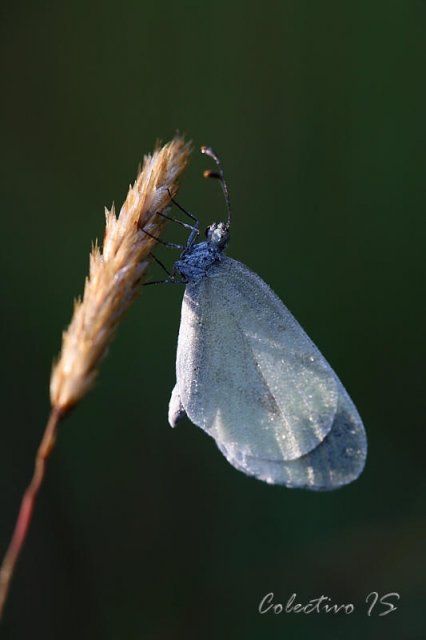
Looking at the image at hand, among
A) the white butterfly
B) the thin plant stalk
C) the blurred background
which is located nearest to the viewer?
the thin plant stalk

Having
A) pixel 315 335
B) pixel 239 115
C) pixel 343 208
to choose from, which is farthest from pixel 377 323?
pixel 239 115

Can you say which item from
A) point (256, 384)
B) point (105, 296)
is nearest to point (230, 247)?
point (256, 384)

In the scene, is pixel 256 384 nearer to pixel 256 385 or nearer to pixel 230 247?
pixel 256 385

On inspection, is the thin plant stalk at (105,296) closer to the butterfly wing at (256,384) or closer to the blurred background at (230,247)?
the butterfly wing at (256,384)

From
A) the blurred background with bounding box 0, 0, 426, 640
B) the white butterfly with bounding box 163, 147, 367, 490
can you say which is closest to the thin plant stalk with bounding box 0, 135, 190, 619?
the white butterfly with bounding box 163, 147, 367, 490

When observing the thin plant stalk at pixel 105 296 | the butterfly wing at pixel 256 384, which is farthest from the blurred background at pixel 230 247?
the thin plant stalk at pixel 105 296

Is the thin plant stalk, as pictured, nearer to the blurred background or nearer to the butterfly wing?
the butterfly wing
